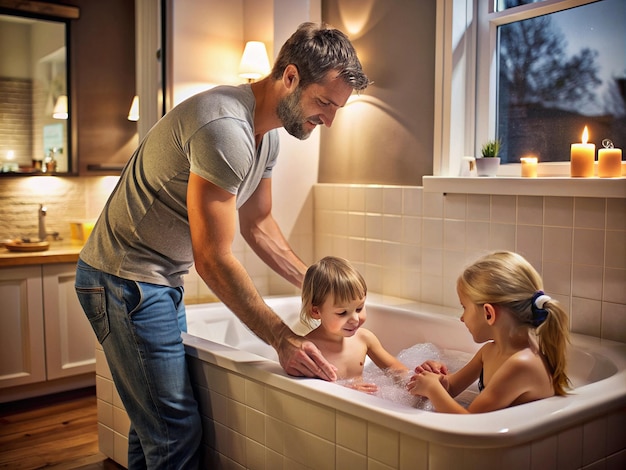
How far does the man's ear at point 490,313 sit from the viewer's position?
179 cm

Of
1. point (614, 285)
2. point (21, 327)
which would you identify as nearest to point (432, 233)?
point (614, 285)

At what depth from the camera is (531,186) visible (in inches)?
96.7

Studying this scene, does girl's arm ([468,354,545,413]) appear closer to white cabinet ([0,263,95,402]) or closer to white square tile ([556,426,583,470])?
white square tile ([556,426,583,470])

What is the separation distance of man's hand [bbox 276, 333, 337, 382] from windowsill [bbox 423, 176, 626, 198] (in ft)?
3.46

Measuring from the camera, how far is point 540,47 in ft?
8.71

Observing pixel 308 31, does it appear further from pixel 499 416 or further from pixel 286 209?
pixel 286 209

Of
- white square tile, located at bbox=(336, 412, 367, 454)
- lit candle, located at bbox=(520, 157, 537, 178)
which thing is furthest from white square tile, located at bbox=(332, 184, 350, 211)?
white square tile, located at bbox=(336, 412, 367, 454)

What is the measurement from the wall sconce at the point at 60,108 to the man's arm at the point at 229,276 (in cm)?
243

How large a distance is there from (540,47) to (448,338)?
1.15 m

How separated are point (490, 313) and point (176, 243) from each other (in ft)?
→ 3.01

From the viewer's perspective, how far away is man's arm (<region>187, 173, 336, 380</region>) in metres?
1.84

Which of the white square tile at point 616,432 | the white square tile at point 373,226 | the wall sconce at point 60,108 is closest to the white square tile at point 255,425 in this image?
the white square tile at point 616,432

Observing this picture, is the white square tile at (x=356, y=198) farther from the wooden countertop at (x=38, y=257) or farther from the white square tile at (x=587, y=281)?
the wooden countertop at (x=38, y=257)

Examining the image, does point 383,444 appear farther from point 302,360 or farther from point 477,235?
point 477,235
